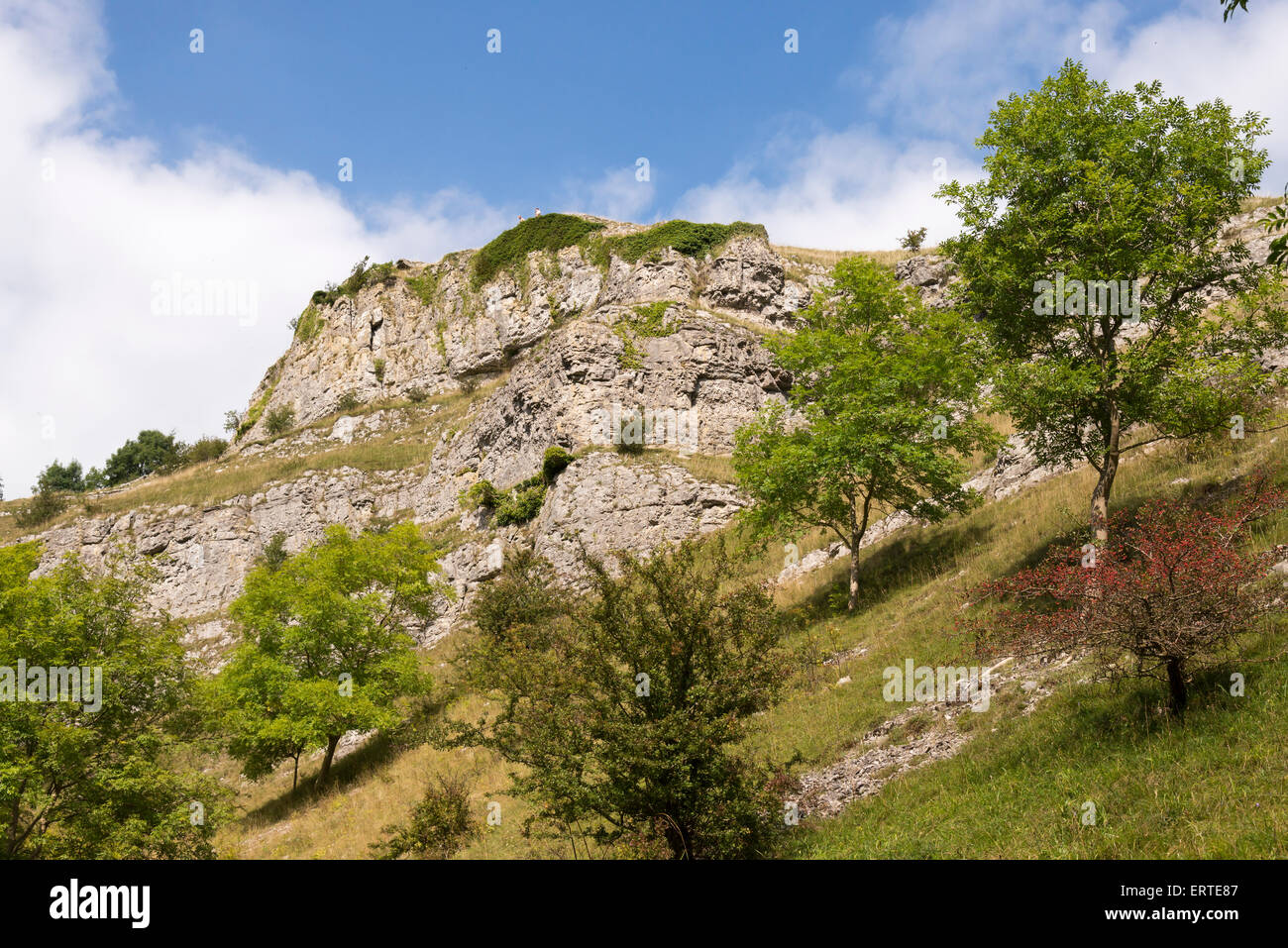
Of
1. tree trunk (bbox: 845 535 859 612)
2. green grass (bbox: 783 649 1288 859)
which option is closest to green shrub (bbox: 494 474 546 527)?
tree trunk (bbox: 845 535 859 612)

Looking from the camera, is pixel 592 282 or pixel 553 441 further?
pixel 592 282

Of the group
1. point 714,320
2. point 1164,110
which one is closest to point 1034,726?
point 1164,110

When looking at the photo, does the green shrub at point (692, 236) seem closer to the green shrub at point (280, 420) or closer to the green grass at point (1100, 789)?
the green shrub at point (280, 420)

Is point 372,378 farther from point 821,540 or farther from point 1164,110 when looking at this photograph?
point 1164,110

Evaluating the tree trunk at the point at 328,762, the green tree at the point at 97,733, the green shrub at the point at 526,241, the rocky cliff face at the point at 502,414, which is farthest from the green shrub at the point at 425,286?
the green tree at the point at 97,733

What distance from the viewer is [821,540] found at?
1143 inches

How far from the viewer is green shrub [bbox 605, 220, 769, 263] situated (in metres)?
58.7

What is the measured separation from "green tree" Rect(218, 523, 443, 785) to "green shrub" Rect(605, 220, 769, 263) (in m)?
38.1

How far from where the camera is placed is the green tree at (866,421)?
68.2 feet

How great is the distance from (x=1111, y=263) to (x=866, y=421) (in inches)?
302

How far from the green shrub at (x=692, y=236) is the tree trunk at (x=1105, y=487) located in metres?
46.7

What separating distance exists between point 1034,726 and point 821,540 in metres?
18.5
